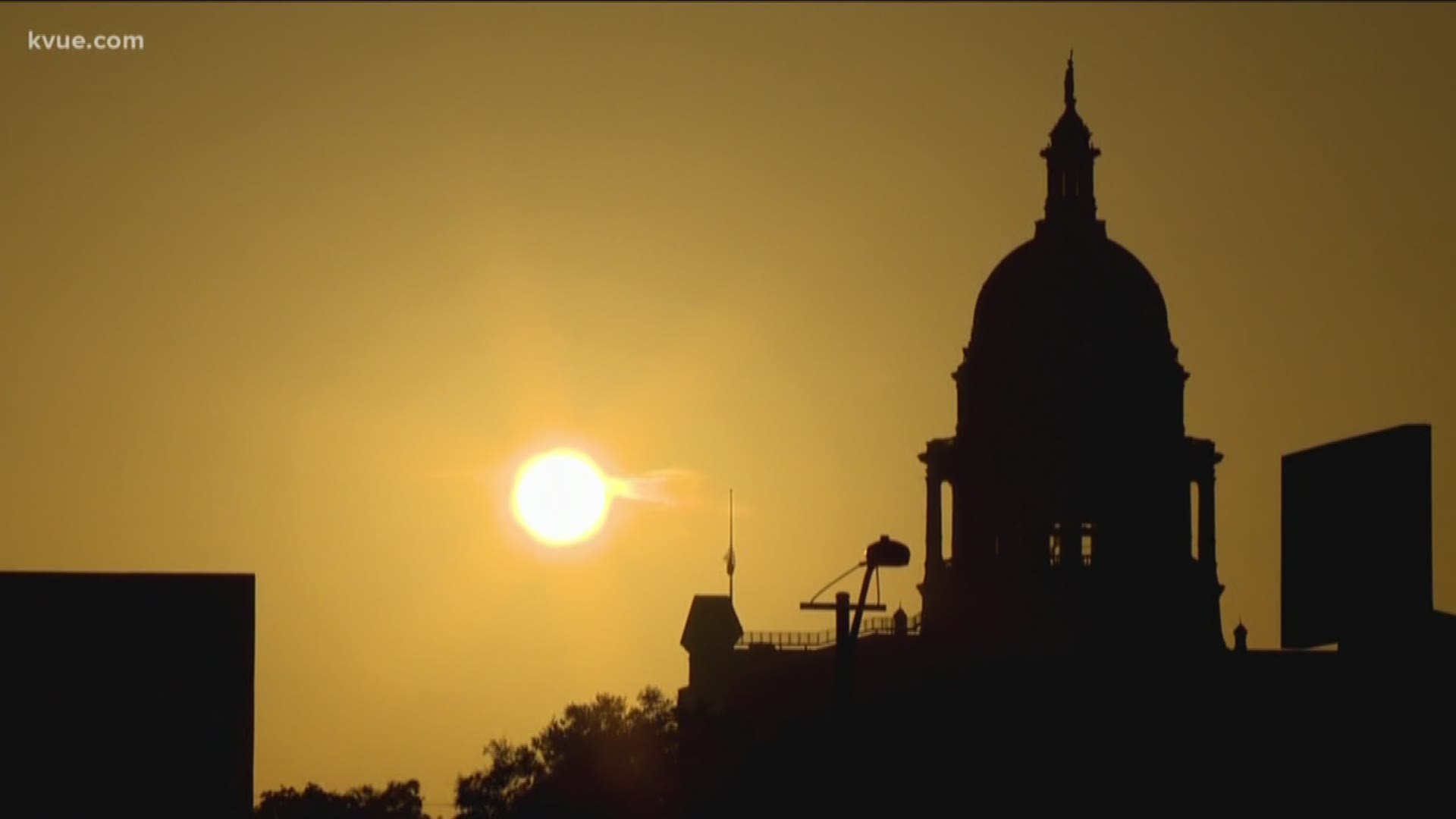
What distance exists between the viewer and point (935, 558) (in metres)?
159

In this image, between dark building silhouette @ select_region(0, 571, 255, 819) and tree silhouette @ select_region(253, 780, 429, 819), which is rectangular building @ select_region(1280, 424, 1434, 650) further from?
tree silhouette @ select_region(253, 780, 429, 819)

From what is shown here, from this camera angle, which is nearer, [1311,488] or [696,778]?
[1311,488]

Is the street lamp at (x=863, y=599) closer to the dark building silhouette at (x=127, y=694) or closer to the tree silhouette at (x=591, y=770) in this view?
the dark building silhouette at (x=127, y=694)

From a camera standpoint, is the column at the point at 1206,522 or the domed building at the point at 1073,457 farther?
the column at the point at 1206,522

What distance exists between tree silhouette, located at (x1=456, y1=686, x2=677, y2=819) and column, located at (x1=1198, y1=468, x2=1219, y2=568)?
21.0m

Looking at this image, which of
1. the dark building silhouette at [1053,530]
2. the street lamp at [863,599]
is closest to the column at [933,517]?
the dark building silhouette at [1053,530]

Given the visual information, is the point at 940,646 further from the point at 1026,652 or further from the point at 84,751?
the point at 84,751

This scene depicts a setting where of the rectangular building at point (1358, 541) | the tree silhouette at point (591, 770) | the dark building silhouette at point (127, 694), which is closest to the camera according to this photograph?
the rectangular building at point (1358, 541)

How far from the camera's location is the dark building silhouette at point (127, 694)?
8306 centimetres

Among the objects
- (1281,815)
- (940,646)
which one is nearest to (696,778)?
(940,646)

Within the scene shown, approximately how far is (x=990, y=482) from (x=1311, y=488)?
3101 inches

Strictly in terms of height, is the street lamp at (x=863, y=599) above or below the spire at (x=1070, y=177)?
below

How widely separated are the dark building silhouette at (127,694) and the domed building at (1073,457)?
69879 millimetres

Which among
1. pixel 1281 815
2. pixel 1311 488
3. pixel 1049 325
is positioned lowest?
pixel 1281 815
